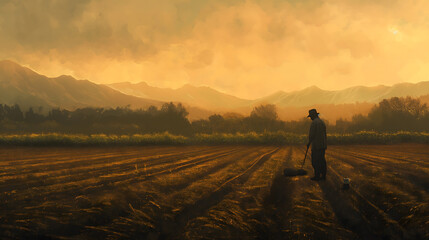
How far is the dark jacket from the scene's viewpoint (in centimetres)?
1040

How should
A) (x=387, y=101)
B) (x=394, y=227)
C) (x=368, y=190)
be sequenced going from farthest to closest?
(x=387, y=101), (x=368, y=190), (x=394, y=227)

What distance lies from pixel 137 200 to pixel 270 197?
3.33 metres

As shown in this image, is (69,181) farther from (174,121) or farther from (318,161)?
(174,121)

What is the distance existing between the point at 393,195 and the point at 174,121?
59083 mm

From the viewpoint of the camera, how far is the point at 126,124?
6444cm

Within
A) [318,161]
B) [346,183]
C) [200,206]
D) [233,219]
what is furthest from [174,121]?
[233,219]

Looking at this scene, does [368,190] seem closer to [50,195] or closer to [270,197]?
[270,197]

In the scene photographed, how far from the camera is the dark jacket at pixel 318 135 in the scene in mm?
10398

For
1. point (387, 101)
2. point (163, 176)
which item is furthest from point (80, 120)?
point (387, 101)

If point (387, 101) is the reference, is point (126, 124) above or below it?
below

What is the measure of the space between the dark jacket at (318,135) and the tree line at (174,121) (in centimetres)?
4445

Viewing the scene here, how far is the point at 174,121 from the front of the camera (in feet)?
215

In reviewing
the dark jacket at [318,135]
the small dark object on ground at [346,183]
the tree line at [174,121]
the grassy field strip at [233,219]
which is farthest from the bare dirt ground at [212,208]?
the tree line at [174,121]

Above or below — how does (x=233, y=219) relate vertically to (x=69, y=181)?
below
